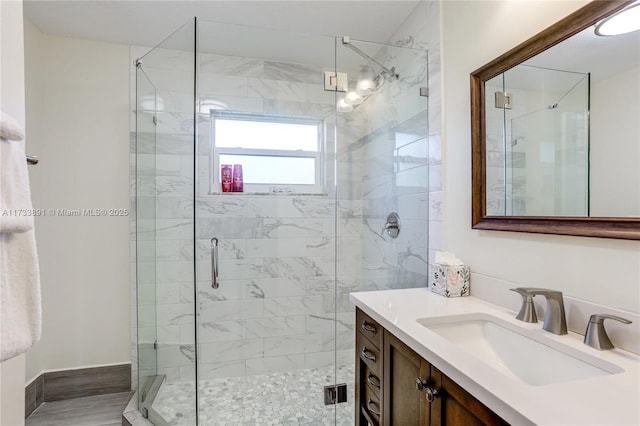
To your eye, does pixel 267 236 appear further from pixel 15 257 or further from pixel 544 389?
pixel 544 389

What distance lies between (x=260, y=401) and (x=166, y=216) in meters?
1.36

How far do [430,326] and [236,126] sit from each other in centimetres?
178

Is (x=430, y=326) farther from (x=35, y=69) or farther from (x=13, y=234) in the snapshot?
(x=35, y=69)

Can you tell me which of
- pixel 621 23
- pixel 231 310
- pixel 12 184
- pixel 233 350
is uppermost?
pixel 621 23

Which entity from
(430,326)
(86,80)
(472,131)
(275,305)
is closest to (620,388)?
(430,326)

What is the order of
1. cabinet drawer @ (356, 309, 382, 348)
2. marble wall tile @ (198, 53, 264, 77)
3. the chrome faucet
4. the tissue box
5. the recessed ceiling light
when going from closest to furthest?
1. the recessed ceiling light
2. the chrome faucet
3. cabinet drawer @ (356, 309, 382, 348)
4. the tissue box
5. marble wall tile @ (198, 53, 264, 77)

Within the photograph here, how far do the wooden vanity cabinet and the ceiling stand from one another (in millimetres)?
1717

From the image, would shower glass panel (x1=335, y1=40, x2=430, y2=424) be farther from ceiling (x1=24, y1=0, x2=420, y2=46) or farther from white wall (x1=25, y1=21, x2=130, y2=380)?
white wall (x1=25, y1=21, x2=130, y2=380)

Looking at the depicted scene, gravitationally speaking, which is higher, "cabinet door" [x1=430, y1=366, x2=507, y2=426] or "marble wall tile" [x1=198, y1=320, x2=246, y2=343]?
"cabinet door" [x1=430, y1=366, x2=507, y2=426]

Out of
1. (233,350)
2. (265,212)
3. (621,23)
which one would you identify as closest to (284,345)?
(233,350)

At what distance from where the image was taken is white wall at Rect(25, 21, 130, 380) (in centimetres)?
215

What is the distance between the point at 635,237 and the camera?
835mm

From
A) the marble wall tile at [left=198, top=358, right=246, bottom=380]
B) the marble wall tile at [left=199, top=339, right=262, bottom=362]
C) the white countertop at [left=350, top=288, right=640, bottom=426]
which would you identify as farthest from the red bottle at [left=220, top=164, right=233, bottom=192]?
the white countertop at [left=350, top=288, right=640, bottom=426]

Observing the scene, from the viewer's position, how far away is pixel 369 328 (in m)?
1.33
